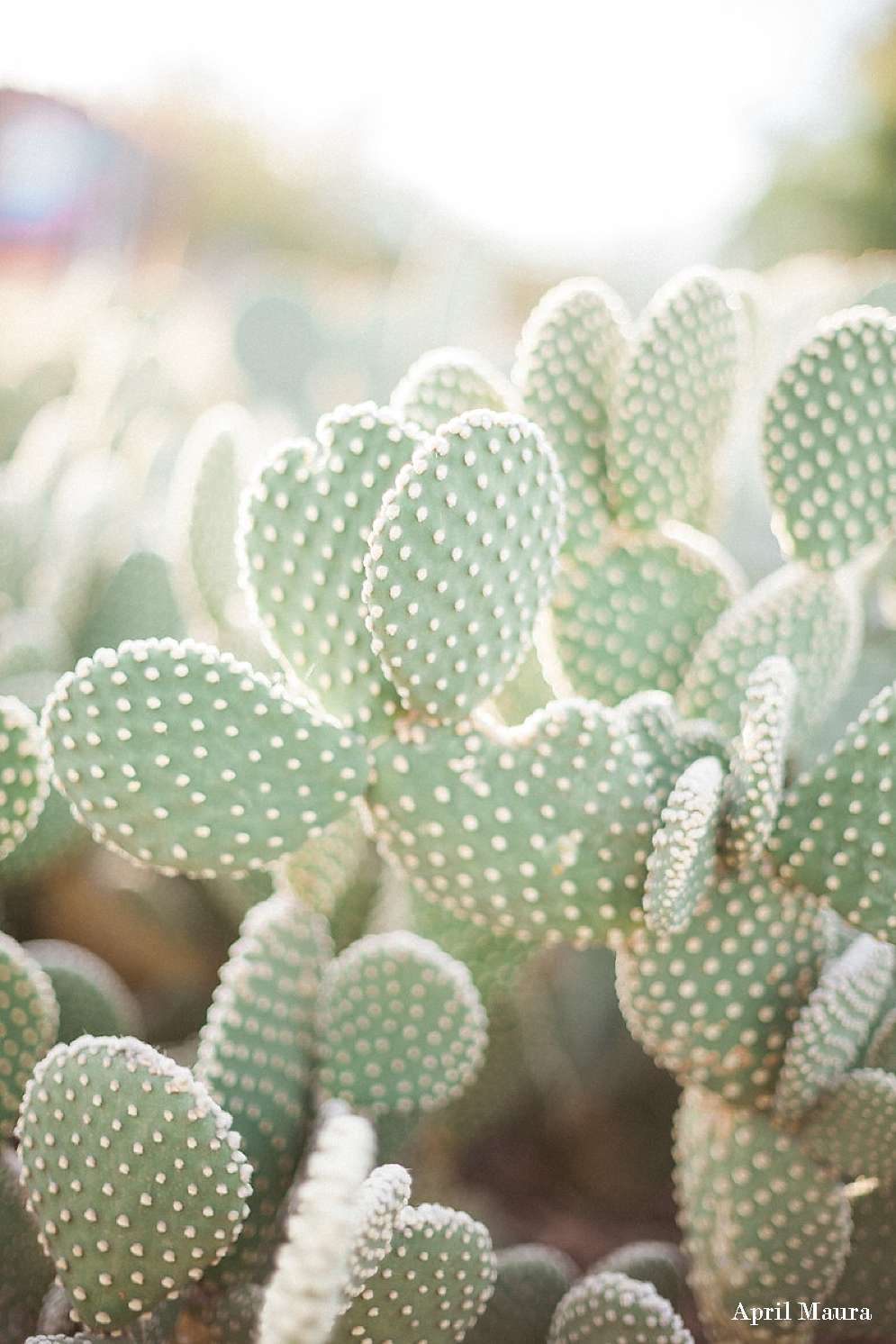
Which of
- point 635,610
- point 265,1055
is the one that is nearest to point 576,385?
point 635,610

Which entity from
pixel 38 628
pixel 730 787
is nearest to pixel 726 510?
pixel 730 787

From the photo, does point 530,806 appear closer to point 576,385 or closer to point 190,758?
point 190,758

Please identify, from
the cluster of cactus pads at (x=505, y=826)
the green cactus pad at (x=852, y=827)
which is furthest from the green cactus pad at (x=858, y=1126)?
the green cactus pad at (x=852, y=827)

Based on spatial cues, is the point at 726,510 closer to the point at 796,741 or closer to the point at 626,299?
the point at 796,741

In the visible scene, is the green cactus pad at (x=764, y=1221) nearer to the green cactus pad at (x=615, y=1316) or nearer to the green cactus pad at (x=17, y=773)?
the green cactus pad at (x=615, y=1316)

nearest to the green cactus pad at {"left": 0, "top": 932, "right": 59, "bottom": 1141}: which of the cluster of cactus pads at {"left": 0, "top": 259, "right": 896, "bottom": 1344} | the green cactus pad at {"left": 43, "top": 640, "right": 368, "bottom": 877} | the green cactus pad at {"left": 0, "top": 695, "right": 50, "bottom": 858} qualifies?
the cluster of cactus pads at {"left": 0, "top": 259, "right": 896, "bottom": 1344}

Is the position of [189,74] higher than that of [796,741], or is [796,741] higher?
[189,74]
